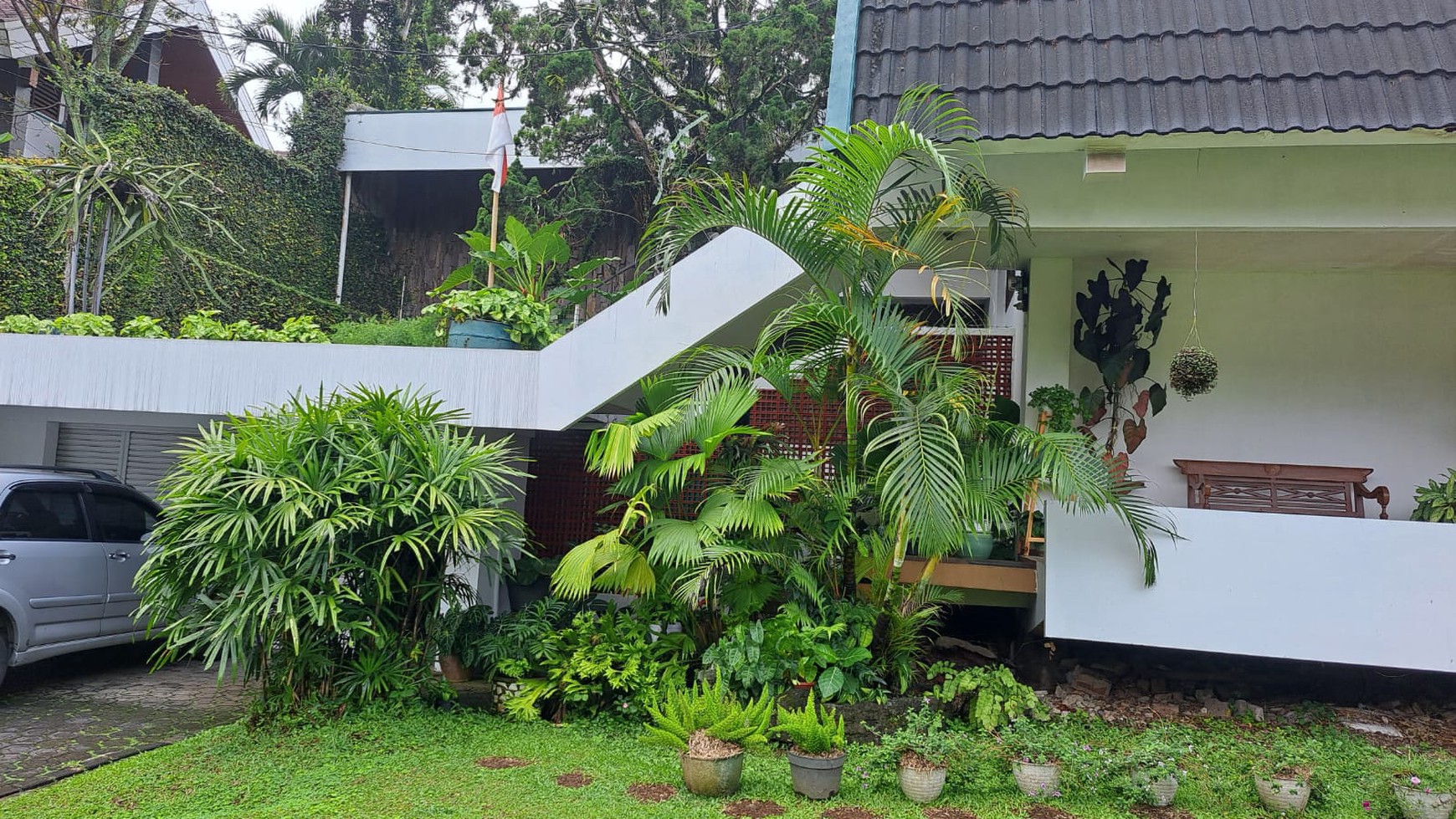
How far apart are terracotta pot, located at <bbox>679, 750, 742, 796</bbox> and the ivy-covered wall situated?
7.74m

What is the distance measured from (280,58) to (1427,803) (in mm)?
18835

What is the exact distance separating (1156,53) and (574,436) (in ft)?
16.4

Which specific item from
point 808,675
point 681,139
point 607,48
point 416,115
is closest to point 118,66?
point 416,115

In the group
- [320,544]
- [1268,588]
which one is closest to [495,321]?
[320,544]

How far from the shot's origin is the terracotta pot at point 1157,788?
393cm

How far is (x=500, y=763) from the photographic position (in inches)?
179

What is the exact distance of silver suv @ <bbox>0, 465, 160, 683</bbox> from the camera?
5.35 meters

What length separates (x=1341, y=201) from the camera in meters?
5.23

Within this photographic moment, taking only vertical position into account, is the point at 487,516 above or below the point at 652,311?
below

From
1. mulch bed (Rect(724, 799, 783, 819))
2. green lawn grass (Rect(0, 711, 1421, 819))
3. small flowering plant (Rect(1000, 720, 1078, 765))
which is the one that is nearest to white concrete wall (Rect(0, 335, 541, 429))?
green lawn grass (Rect(0, 711, 1421, 819))

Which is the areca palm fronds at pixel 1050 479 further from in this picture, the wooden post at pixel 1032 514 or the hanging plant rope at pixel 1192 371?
the hanging plant rope at pixel 1192 371

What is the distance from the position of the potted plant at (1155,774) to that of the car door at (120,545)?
19.8ft

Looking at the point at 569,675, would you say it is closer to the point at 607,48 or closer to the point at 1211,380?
the point at 1211,380

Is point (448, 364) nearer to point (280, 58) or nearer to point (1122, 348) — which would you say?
point (1122, 348)
